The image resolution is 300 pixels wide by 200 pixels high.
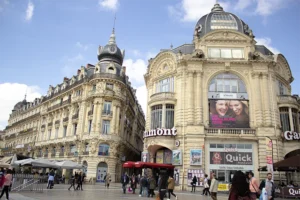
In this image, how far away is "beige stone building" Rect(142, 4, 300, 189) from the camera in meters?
27.0

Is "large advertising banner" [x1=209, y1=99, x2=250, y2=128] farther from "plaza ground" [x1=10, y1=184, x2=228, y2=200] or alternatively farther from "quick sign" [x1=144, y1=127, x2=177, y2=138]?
"plaza ground" [x1=10, y1=184, x2=228, y2=200]

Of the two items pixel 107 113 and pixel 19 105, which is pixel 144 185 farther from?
pixel 19 105

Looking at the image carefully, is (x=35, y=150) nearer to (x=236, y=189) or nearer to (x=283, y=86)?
(x=283, y=86)

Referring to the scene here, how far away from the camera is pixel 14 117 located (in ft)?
244

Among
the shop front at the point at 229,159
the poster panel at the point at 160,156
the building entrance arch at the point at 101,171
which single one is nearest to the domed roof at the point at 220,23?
the shop front at the point at 229,159

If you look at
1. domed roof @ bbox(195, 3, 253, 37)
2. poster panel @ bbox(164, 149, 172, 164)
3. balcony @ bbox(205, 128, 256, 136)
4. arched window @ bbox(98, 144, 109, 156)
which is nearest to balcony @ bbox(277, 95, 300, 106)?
balcony @ bbox(205, 128, 256, 136)

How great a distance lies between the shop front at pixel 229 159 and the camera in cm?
2675

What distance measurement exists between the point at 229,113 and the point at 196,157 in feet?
20.2

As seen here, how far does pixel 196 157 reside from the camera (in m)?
26.7

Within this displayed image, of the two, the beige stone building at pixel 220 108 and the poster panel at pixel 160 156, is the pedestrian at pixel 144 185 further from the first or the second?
the poster panel at pixel 160 156

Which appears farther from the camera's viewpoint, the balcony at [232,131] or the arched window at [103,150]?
the arched window at [103,150]

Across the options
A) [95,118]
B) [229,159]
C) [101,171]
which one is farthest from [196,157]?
[95,118]

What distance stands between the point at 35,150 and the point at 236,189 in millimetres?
54650

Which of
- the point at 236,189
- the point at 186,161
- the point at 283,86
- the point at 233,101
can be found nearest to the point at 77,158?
the point at 186,161
